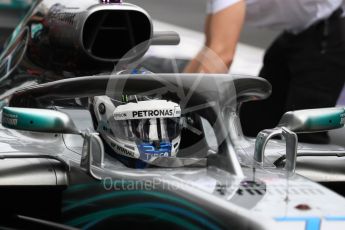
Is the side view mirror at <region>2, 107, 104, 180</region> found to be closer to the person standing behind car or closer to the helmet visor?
the helmet visor

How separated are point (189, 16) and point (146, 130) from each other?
1316 cm

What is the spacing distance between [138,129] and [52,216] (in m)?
0.46

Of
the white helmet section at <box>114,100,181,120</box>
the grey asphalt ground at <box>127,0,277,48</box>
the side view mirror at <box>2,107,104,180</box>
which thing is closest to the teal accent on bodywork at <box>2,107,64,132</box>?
the side view mirror at <box>2,107,104,180</box>

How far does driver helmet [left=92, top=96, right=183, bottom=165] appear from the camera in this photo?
10.9 ft

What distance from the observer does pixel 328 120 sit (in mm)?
3389

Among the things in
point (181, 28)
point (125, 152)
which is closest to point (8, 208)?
point (125, 152)

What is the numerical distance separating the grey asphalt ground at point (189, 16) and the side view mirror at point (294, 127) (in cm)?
938

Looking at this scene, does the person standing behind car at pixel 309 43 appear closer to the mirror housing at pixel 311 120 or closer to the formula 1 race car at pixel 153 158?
the formula 1 race car at pixel 153 158

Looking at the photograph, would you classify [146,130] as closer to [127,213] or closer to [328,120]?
[127,213]

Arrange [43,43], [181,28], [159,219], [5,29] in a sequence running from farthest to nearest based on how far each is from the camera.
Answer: [181,28], [5,29], [43,43], [159,219]

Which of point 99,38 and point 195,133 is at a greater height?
point 99,38

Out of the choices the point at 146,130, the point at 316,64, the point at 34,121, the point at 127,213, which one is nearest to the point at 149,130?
the point at 146,130

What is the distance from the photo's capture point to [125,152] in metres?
3.39

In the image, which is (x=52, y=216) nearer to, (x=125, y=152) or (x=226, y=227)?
(x=125, y=152)
